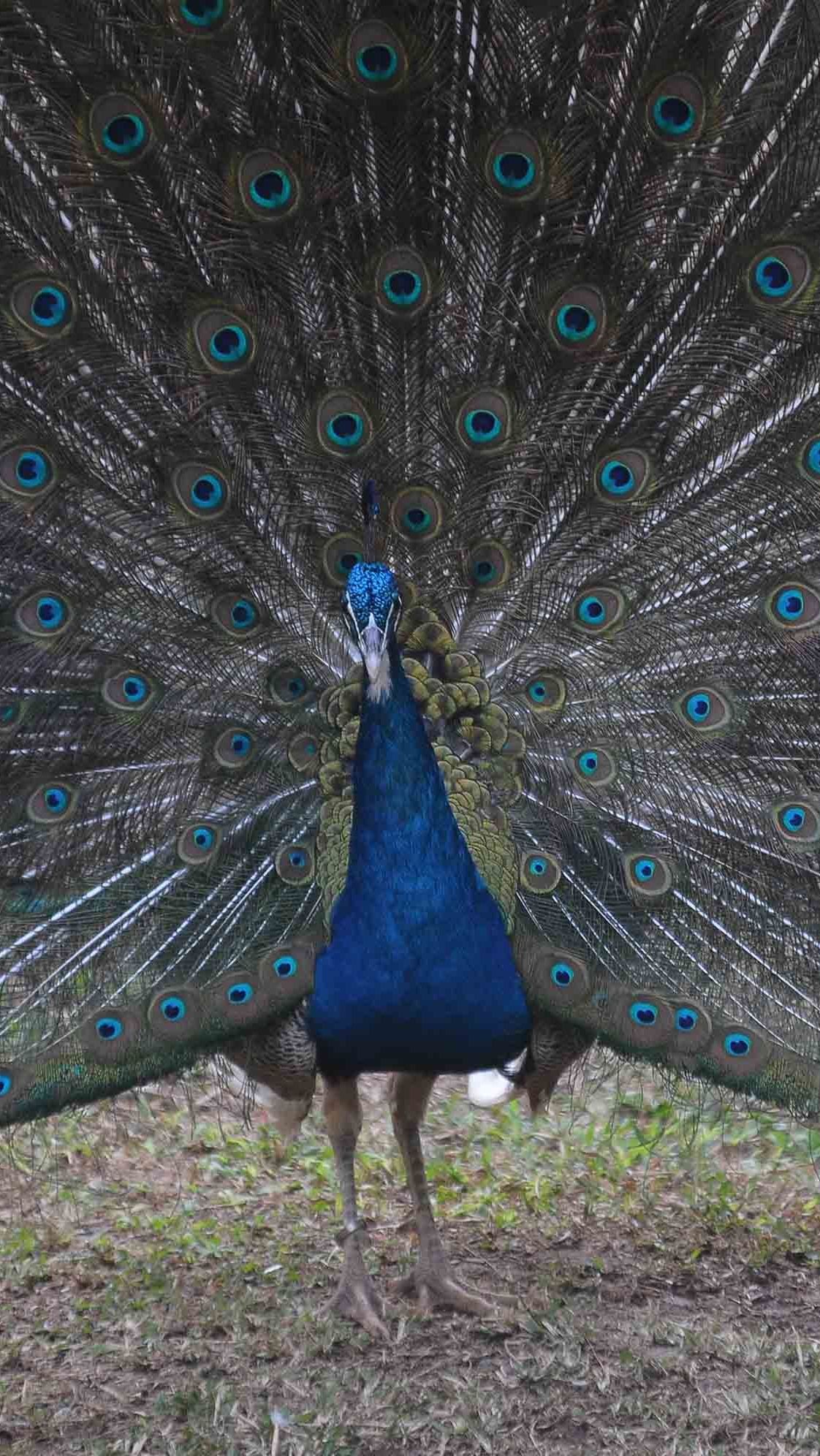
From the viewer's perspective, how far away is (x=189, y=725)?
3.16m

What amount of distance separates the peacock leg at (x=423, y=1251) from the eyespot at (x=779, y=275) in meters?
1.97

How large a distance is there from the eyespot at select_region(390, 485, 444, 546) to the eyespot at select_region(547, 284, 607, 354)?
42 cm

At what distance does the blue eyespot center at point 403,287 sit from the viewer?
2.90 meters

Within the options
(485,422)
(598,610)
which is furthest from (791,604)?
(485,422)

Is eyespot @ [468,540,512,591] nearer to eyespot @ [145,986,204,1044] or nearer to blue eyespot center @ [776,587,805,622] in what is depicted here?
blue eyespot center @ [776,587,805,622]

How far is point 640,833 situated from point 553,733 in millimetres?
293

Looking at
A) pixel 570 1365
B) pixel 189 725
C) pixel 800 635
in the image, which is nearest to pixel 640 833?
pixel 800 635

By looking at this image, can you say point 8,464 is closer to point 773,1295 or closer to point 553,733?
point 553,733

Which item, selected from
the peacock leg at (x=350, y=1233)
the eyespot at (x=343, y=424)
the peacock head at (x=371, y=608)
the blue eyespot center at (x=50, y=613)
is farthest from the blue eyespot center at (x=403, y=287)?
the peacock leg at (x=350, y=1233)

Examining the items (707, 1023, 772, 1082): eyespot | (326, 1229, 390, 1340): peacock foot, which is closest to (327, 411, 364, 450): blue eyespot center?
(707, 1023, 772, 1082): eyespot

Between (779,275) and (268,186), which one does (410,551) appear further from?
(779,275)

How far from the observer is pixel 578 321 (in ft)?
9.61

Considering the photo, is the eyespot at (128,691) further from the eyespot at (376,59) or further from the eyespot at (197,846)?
the eyespot at (376,59)

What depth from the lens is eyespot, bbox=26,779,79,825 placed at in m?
3.09
